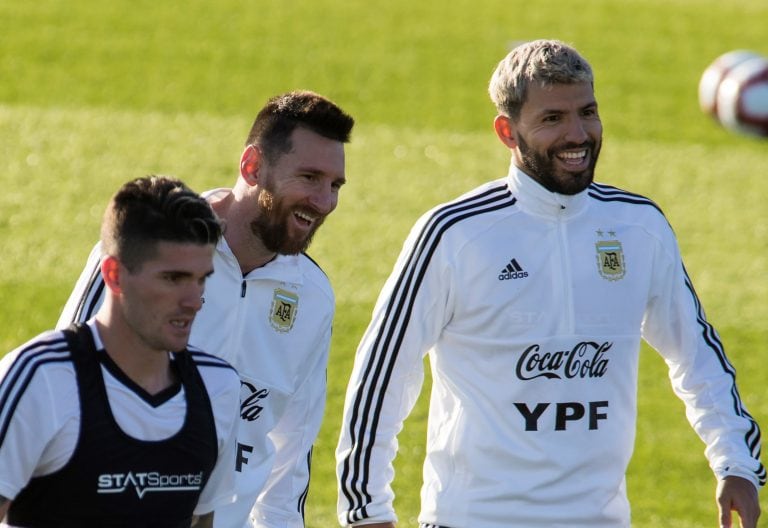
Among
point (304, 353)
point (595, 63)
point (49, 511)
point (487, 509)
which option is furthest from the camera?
point (595, 63)

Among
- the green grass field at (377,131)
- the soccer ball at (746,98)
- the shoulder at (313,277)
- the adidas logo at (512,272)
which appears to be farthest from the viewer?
the soccer ball at (746,98)

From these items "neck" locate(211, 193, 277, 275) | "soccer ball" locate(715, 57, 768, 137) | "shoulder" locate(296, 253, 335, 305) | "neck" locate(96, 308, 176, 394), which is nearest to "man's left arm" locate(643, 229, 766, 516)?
"shoulder" locate(296, 253, 335, 305)

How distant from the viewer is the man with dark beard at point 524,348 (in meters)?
3.96

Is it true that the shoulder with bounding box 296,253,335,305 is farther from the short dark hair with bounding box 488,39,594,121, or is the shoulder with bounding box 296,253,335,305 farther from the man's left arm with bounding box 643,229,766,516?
the man's left arm with bounding box 643,229,766,516

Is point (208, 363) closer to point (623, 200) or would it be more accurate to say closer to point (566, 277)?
point (566, 277)

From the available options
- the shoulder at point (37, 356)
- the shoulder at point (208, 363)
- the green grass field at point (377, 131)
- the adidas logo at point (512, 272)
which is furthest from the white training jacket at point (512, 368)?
the green grass field at point (377, 131)

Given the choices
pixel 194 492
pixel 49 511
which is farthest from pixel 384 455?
pixel 49 511

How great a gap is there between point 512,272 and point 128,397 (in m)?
1.29

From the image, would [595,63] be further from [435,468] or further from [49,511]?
[49,511]

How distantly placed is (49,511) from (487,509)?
1.30 m

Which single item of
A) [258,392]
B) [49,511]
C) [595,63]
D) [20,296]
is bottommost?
[49,511]

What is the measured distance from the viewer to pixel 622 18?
16.4 m

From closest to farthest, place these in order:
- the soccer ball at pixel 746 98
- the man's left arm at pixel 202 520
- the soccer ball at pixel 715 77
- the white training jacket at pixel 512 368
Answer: the man's left arm at pixel 202 520 → the white training jacket at pixel 512 368 → the soccer ball at pixel 746 98 → the soccer ball at pixel 715 77

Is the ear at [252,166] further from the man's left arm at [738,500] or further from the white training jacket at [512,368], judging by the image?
the man's left arm at [738,500]
